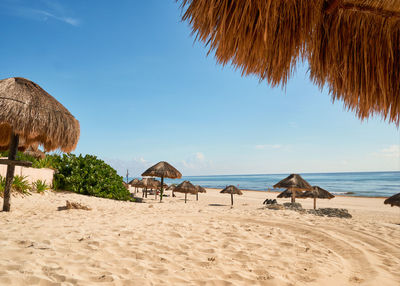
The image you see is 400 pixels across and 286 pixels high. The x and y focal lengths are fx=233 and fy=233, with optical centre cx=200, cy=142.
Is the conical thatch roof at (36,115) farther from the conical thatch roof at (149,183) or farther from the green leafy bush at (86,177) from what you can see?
the conical thatch roof at (149,183)

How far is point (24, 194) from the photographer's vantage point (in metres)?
8.36

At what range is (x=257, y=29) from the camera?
6.61 feet

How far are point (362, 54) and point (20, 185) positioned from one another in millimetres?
10297

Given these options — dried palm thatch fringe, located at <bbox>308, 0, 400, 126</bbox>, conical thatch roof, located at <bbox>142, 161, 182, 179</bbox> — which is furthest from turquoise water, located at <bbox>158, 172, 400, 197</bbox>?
dried palm thatch fringe, located at <bbox>308, 0, 400, 126</bbox>

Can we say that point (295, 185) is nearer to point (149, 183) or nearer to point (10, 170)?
point (149, 183)

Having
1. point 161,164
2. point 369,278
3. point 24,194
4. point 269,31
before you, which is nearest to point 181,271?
point 369,278

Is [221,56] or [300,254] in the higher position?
[221,56]

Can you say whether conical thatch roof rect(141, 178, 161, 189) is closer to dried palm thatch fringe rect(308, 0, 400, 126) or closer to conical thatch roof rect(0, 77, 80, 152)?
conical thatch roof rect(0, 77, 80, 152)

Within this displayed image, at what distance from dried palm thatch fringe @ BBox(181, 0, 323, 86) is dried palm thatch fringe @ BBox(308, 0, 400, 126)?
211mm

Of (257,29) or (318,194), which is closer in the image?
(257,29)

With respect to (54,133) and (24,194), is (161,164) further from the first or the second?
(54,133)

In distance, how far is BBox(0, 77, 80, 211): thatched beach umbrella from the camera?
5605 mm

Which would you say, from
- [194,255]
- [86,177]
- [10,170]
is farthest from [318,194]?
[10,170]

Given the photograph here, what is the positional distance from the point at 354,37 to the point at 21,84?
7.44 metres
